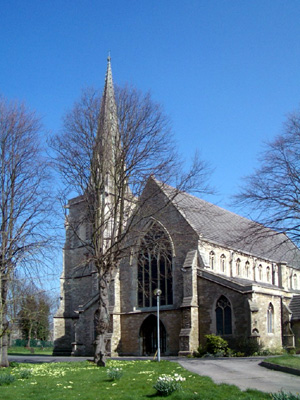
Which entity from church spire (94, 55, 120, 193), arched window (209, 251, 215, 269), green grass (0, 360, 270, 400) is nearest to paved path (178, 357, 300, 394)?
green grass (0, 360, 270, 400)

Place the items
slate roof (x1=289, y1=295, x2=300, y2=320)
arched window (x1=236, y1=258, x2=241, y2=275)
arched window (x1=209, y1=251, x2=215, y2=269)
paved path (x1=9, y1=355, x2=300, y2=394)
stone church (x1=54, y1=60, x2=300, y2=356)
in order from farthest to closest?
1. arched window (x1=236, y1=258, x2=241, y2=275)
2. arched window (x1=209, y1=251, x2=215, y2=269)
3. slate roof (x1=289, y1=295, x2=300, y2=320)
4. stone church (x1=54, y1=60, x2=300, y2=356)
5. paved path (x1=9, y1=355, x2=300, y2=394)

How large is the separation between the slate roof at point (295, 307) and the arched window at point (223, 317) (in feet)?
21.4

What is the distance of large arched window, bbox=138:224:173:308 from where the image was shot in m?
32.0

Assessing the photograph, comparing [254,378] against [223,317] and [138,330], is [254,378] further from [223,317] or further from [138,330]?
[138,330]

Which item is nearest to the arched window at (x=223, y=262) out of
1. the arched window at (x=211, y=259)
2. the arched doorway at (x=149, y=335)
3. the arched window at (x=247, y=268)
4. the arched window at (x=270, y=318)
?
the arched window at (x=211, y=259)

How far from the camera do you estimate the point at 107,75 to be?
1700 inches

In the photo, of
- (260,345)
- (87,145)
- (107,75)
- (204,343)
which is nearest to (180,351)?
(204,343)

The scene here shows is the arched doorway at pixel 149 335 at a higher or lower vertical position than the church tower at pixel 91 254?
lower

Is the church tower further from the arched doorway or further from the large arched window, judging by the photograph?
the large arched window

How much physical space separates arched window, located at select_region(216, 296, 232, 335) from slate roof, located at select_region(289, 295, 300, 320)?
6.51 m

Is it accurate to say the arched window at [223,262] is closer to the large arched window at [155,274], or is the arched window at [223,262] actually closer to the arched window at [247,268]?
the arched window at [247,268]

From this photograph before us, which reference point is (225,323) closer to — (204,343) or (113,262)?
(204,343)

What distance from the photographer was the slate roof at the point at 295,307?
32.4 m

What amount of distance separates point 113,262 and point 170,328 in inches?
417
